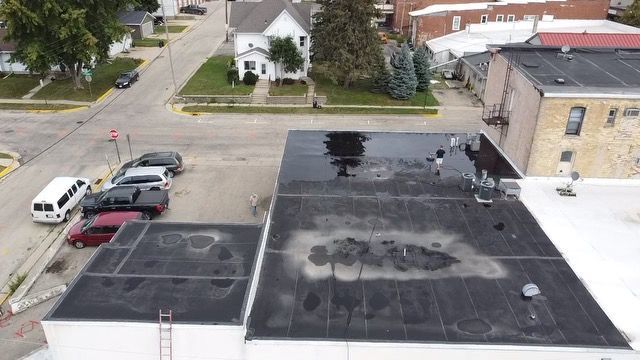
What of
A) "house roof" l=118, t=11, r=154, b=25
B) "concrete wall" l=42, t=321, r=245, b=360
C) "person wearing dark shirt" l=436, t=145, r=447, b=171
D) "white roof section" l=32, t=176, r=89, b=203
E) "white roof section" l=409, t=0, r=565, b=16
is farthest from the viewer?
"house roof" l=118, t=11, r=154, b=25

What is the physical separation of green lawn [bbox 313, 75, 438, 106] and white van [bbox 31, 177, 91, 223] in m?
23.2

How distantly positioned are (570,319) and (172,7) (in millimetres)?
79258

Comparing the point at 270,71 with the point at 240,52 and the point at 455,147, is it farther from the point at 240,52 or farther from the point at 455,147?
the point at 455,147

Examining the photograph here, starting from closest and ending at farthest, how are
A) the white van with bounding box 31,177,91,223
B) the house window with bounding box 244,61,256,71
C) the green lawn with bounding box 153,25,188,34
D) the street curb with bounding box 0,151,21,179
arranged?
1. the white van with bounding box 31,177,91,223
2. the street curb with bounding box 0,151,21,179
3. the house window with bounding box 244,61,256,71
4. the green lawn with bounding box 153,25,188,34

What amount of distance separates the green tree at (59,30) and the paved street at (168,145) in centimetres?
459

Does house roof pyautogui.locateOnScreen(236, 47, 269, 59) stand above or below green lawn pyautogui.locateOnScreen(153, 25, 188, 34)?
above

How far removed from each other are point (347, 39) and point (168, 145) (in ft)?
59.3

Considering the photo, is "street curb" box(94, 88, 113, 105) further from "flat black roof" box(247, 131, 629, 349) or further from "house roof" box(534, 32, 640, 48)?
"house roof" box(534, 32, 640, 48)

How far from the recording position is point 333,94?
148 ft

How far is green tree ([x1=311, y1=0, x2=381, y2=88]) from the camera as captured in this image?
42.2 metres

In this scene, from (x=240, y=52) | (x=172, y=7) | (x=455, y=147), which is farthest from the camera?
(x=172, y=7)

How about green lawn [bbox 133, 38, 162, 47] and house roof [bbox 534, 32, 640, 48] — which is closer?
house roof [bbox 534, 32, 640, 48]

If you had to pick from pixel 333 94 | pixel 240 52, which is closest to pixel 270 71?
pixel 240 52

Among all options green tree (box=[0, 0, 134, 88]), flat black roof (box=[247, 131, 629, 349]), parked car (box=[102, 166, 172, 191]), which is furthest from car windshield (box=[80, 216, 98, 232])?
green tree (box=[0, 0, 134, 88])
